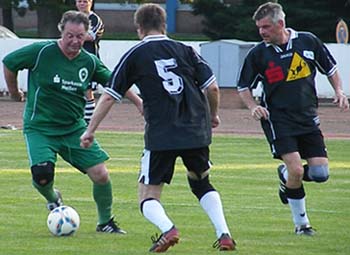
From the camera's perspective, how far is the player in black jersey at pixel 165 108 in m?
9.17

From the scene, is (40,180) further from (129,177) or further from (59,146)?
(129,177)

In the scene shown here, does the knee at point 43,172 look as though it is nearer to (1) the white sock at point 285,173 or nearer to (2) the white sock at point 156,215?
(2) the white sock at point 156,215

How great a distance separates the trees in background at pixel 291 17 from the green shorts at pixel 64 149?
108ft

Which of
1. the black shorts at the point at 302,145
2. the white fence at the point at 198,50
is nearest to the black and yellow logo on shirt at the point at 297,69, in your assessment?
the black shorts at the point at 302,145

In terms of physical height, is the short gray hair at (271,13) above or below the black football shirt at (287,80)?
above

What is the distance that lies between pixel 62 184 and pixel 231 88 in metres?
17.7

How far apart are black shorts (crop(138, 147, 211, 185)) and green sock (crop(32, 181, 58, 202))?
4.46 ft

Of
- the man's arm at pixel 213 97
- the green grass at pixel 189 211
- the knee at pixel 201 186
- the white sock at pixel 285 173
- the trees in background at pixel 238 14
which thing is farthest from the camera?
the trees in background at pixel 238 14

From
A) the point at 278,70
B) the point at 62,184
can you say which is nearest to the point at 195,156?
the point at 278,70

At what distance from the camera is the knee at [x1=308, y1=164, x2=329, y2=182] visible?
10.5 metres

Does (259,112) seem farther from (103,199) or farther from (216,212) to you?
(103,199)

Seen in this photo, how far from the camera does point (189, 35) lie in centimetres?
5862

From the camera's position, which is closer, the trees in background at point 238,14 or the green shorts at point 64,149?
the green shorts at point 64,149

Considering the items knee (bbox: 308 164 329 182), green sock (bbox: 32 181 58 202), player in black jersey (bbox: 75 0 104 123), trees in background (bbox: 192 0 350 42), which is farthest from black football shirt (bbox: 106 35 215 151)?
trees in background (bbox: 192 0 350 42)
